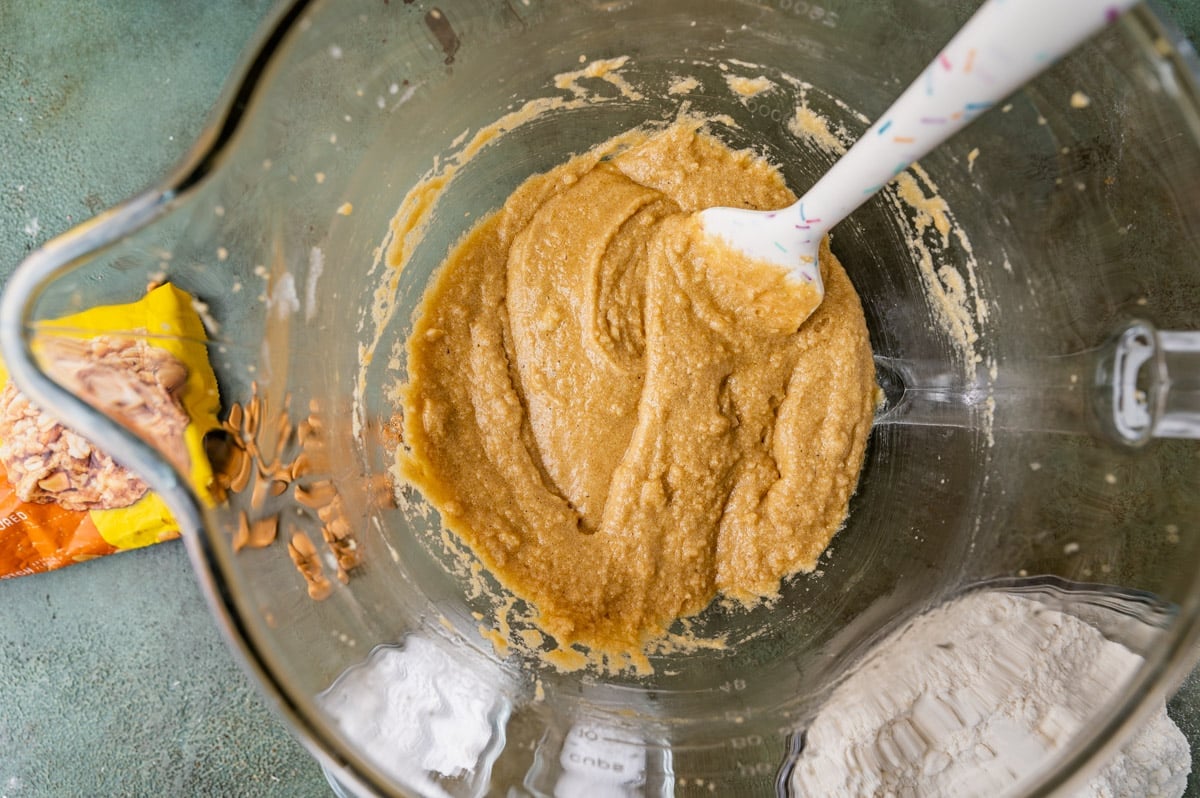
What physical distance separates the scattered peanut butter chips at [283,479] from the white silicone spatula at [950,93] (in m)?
0.78

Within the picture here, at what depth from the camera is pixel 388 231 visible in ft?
4.17

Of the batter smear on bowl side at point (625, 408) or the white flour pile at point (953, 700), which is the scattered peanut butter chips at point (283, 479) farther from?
the white flour pile at point (953, 700)

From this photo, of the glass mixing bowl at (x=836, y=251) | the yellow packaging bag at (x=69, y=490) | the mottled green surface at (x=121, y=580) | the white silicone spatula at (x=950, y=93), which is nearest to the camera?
the white silicone spatula at (x=950, y=93)

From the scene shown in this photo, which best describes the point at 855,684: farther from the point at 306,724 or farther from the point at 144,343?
the point at 144,343

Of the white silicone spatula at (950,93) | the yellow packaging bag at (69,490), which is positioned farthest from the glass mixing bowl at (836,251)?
the yellow packaging bag at (69,490)

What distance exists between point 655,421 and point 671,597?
0.33 meters

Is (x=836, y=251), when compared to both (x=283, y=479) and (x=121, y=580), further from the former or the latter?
(x=121, y=580)

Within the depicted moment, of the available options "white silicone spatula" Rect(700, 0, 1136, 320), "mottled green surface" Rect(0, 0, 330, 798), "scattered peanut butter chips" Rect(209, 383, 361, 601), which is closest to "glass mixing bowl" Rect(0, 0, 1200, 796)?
"scattered peanut butter chips" Rect(209, 383, 361, 601)

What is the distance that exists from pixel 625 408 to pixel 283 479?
22.3 inches

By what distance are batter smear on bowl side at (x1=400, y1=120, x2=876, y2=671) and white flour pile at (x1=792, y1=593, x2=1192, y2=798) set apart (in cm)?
24

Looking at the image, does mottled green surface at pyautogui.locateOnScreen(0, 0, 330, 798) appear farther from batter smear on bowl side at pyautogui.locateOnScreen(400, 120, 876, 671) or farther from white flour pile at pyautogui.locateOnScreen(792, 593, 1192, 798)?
white flour pile at pyautogui.locateOnScreen(792, 593, 1192, 798)

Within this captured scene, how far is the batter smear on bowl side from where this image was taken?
1.30m

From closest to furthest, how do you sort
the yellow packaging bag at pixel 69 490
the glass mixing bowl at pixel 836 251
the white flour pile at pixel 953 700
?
the glass mixing bowl at pixel 836 251
the white flour pile at pixel 953 700
the yellow packaging bag at pixel 69 490

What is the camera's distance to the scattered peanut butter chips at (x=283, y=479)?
0.99 m
